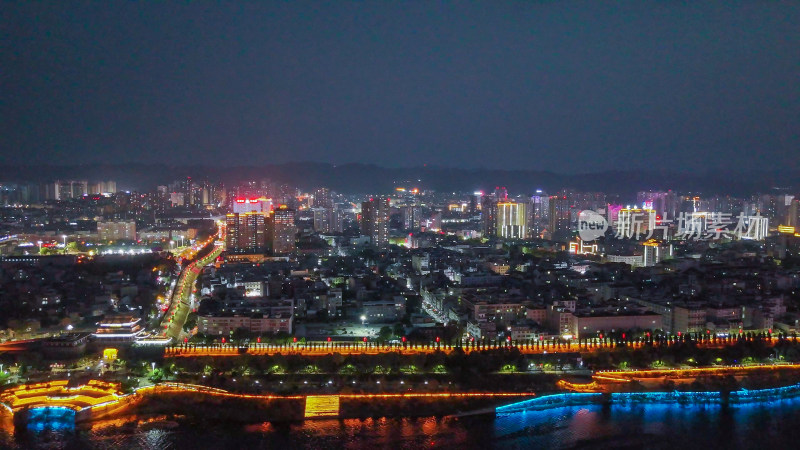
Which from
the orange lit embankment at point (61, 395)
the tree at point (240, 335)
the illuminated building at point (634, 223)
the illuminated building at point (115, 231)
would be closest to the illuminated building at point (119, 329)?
the tree at point (240, 335)

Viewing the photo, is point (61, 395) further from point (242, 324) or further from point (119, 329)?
point (242, 324)

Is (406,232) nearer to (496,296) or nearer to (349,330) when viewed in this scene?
(496,296)

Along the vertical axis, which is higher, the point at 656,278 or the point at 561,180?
the point at 561,180

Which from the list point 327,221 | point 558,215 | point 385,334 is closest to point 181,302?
point 385,334

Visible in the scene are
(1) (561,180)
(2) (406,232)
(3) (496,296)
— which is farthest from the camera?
(1) (561,180)

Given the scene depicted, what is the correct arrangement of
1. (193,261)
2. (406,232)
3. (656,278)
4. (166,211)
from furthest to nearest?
(166,211)
(406,232)
(193,261)
(656,278)

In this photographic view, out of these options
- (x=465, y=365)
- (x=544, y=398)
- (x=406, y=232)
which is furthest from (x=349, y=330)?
(x=406, y=232)
